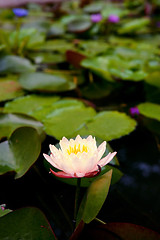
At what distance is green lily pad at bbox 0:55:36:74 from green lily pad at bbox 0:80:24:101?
0.12 meters

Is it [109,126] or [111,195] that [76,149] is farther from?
[109,126]

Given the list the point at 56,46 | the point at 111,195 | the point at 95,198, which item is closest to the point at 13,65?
the point at 56,46

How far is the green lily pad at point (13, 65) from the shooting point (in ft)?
4.79

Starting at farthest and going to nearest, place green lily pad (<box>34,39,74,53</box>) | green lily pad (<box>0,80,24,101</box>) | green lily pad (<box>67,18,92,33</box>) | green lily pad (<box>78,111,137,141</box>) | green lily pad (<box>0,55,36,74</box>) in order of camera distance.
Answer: green lily pad (<box>67,18,92,33</box>) < green lily pad (<box>34,39,74,53</box>) < green lily pad (<box>0,55,36,74</box>) < green lily pad (<box>0,80,24,101</box>) < green lily pad (<box>78,111,137,141</box>)

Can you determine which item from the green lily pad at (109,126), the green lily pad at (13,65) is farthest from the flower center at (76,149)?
the green lily pad at (13,65)

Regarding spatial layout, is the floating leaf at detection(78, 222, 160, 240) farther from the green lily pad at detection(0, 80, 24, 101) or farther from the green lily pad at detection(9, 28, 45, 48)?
the green lily pad at detection(9, 28, 45, 48)

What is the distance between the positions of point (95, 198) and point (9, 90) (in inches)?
36.0

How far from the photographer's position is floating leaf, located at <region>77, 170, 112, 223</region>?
51cm

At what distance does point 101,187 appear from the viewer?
0.53m

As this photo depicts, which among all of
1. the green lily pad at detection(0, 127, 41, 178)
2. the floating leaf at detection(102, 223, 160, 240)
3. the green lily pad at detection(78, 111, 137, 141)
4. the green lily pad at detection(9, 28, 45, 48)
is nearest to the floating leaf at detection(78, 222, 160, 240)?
the floating leaf at detection(102, 223, 160, 240)

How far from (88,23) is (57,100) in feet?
4.53

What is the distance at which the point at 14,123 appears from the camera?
3.16 ft

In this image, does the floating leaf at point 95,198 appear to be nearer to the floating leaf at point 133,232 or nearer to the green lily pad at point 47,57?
the floating leaf at point 133,232

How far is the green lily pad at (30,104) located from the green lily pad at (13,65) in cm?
31
